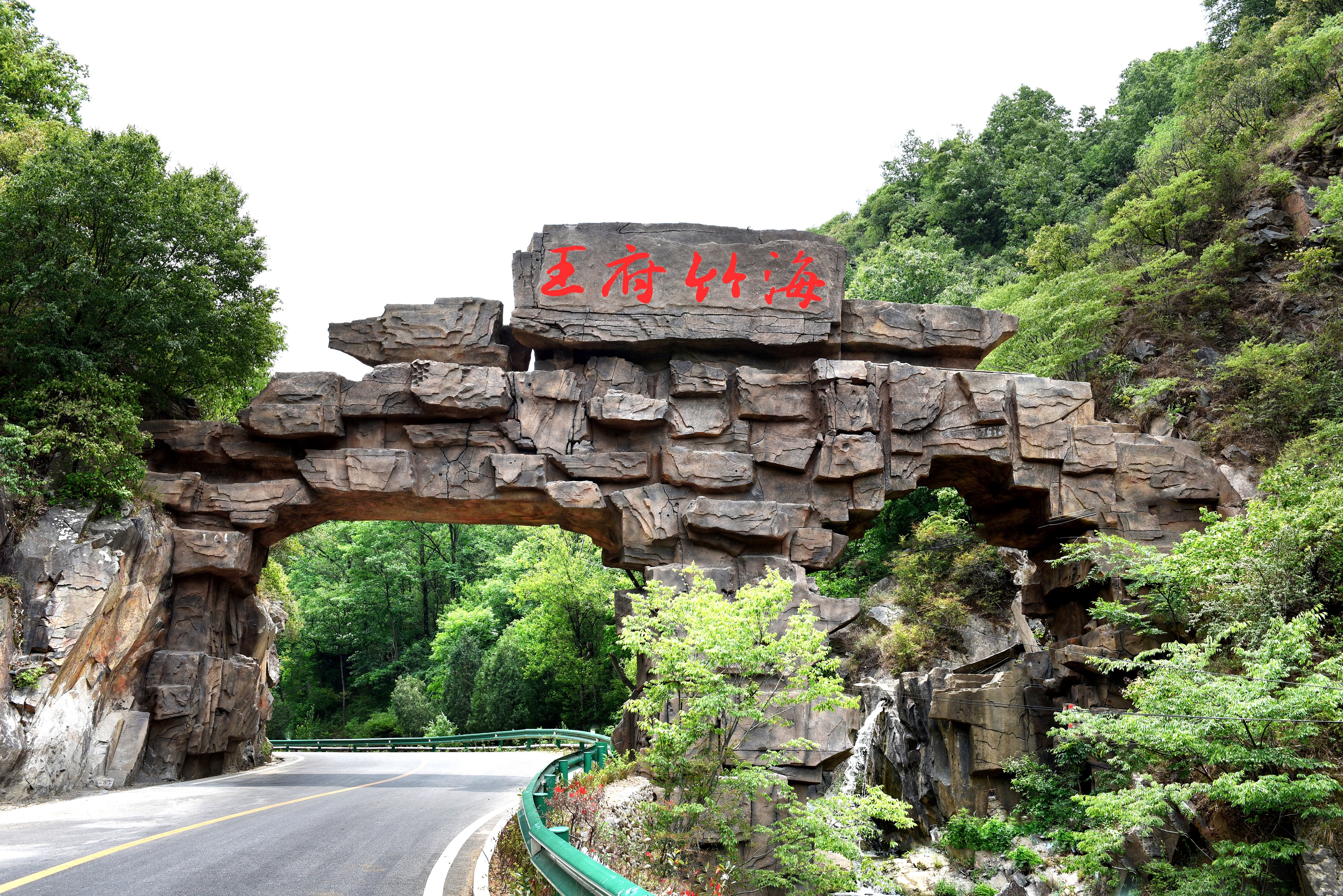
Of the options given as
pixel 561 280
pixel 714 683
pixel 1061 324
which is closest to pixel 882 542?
pixel 1061 324

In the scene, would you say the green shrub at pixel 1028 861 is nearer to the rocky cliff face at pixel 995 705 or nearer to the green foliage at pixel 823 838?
the rocky cliff face at pixel 995 705

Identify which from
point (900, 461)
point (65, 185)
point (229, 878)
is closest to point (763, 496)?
point (900, 461)

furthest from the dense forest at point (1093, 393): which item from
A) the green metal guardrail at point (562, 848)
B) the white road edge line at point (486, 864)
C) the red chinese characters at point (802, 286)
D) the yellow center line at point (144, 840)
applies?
the red chinese characters at point (802, 286)

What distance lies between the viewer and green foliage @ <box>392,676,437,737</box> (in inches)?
1188

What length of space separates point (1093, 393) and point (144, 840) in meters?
19.9

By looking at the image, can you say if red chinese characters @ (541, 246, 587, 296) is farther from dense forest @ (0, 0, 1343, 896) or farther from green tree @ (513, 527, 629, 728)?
green tree @ (513, 527, 629, 728)

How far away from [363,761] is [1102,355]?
19.5 m

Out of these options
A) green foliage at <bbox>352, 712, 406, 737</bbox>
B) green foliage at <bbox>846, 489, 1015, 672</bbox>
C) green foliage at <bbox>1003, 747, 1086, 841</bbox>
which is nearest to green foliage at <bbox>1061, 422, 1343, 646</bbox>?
green foliage at <bbox>1003, 747, 1086, 841</bbox>

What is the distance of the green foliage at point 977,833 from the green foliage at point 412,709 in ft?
65.2

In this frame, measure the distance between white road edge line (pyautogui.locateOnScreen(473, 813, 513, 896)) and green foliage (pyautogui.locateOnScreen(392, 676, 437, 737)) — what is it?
23.0 m

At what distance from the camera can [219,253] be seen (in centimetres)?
1421

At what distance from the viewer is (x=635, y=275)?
13.7 metres

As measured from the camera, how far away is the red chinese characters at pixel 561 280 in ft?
44.5

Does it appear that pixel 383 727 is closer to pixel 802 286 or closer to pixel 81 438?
pixel 81 438
